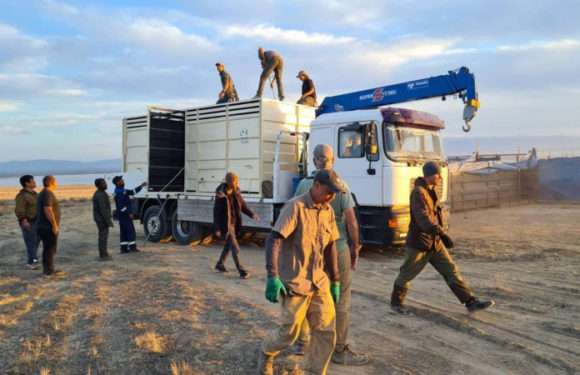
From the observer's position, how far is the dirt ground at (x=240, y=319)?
15.0ft

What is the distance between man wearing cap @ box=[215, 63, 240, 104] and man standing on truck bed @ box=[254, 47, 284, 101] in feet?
3.05

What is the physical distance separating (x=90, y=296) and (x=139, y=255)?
13.3 ft

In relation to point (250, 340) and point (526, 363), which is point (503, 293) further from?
point (250, 340)

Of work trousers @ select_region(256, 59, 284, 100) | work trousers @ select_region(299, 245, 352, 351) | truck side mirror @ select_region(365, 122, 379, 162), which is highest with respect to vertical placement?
work trousers @ select_region(256, 59, 284, 100)

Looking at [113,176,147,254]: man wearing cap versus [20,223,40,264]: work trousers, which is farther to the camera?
[113,176,147,254]: man wearing cap

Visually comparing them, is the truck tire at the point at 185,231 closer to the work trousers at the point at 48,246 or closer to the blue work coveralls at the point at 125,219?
the blue work coveralls at the point at 125,219

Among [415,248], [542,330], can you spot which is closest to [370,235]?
[415,248]

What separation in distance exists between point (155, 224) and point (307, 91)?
17.0ft

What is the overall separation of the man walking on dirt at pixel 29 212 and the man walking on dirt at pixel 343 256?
646 centimetres

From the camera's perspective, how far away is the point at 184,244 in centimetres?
1291

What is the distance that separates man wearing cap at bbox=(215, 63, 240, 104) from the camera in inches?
505

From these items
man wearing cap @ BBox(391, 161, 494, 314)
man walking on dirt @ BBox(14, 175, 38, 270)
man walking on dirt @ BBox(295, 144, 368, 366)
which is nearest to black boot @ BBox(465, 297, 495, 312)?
man wearing cap @ BBox(391, 161, 494, 314)

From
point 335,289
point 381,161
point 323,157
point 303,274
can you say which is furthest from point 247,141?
point 303,274

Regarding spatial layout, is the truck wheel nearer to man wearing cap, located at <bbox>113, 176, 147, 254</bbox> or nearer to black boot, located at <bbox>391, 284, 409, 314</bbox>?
man wearing cap, located at <bbox>113, 176, 147, 254</bbox>
